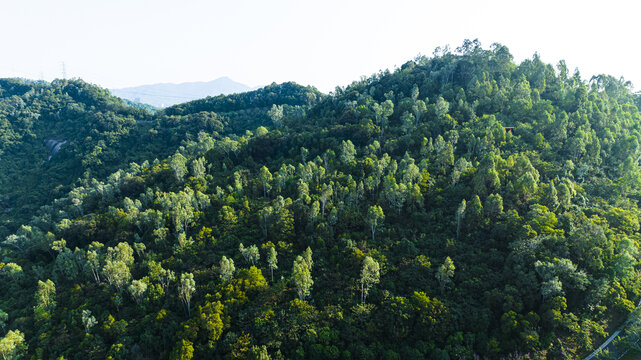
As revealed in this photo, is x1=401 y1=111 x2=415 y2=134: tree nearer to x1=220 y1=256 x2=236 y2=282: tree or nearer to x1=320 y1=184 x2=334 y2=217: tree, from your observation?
x1=320 y1=184 x2=334 y2=217: tree

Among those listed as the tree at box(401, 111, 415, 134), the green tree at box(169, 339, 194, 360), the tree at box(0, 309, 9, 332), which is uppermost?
the tree at box(401, 111, 415, 134)

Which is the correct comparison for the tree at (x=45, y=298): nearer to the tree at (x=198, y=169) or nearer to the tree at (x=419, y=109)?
the tree at (x=198, y=169)

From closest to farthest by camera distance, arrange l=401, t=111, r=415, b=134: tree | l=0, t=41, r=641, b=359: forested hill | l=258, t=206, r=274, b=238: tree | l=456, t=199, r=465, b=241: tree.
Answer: l=0, t=41, r=641, b=359: forested hill → l=456, t=199, r=465, b=241: tree → l=258, t=206, r=274, b=238: tree → l=401, t=111, r=415, b=134: tree

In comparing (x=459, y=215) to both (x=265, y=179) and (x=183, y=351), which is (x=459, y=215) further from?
(x=183, y=351)

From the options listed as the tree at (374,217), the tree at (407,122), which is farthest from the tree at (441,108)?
the tree at (374,217)

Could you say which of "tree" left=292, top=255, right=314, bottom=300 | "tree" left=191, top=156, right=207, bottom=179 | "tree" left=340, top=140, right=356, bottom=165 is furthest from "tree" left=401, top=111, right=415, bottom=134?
"tree" left=191, top=156, right=207, bottom=179

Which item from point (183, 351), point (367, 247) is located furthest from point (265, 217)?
point (183, 351)

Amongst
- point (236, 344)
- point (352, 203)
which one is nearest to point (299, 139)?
point (352, 203)
